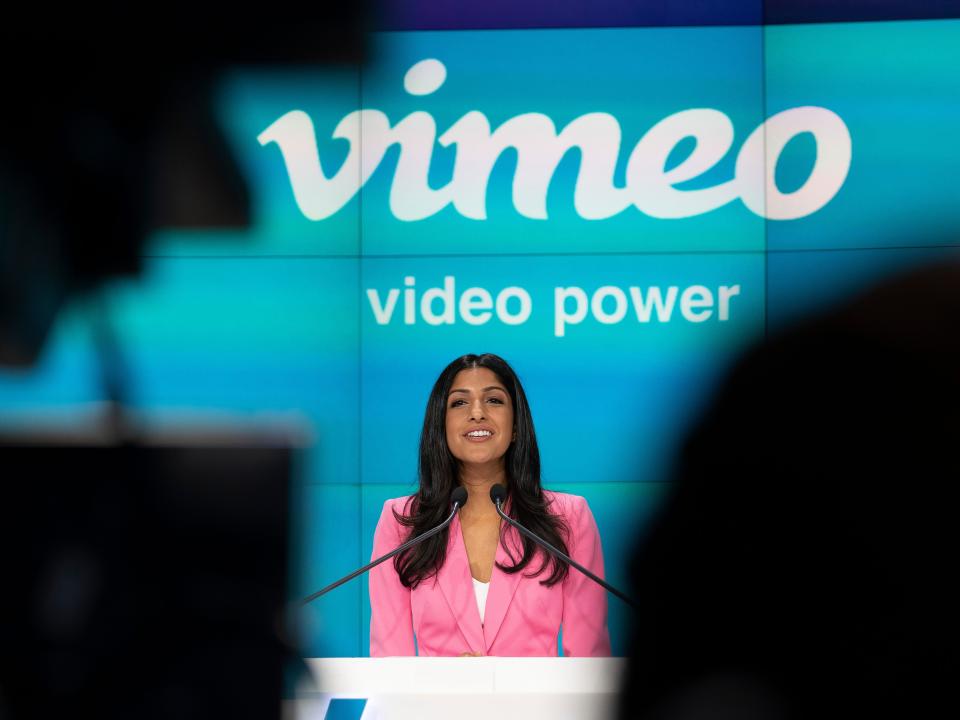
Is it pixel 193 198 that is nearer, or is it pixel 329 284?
pixel 193 198

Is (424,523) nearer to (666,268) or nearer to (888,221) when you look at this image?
(666,268)

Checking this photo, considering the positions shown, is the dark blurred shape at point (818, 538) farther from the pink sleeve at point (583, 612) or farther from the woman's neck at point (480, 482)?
the woman's neck at point (480, 482)

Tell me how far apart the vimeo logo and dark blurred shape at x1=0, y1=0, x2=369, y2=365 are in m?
2.31

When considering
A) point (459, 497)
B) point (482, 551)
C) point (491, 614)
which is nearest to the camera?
point (459, 497)

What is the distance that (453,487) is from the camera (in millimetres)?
2564

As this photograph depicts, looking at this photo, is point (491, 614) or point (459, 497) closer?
point (459, 497)

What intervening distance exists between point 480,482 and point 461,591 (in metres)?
0.32

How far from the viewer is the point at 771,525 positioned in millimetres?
397

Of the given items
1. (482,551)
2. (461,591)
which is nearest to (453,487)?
(482,551)

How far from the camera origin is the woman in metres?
2.38

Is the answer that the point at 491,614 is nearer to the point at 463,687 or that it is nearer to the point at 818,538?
the point at 463,687

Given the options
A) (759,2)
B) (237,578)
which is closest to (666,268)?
(759,2)

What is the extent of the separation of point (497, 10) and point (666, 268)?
3.33ft

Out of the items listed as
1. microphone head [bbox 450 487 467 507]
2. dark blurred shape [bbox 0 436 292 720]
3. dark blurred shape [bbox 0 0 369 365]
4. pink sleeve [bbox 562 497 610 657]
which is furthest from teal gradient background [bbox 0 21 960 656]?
dark blurred shape [bbox 0 436 292 720]
